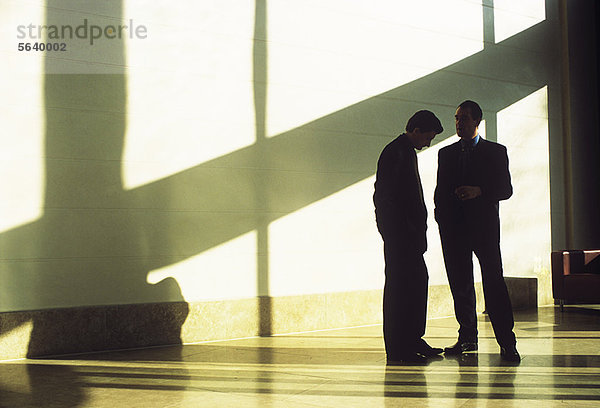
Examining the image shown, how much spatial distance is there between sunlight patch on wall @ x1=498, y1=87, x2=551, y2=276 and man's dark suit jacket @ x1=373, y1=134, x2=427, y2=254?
337cm

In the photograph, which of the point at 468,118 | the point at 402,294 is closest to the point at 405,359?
the point at 402,294

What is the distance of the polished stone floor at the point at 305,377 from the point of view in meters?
3.15

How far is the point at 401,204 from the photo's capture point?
4098 millimetres

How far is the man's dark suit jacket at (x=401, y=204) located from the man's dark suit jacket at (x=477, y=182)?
0.96 ft

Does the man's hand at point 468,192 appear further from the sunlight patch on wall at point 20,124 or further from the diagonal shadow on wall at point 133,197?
the sunlight patch on wall at point 20,124

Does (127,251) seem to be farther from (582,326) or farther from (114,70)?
(582,326)

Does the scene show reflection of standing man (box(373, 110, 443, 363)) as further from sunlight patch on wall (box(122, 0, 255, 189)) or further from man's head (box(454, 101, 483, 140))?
sunlight patch on wall (box(122, 0, 255, 189))

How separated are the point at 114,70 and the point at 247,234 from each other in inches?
60.4

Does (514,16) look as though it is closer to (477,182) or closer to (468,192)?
(477,182)

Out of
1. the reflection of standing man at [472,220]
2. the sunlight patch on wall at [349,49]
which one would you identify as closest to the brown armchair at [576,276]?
the sunlight patch on wall at [349,49]

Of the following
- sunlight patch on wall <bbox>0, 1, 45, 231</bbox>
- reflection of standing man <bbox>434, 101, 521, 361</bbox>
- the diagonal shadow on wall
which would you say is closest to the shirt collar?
reflection of standing man <bbox>434, 101, 521, 361</bbox>

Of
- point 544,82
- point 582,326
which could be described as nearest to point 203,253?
point 582,326

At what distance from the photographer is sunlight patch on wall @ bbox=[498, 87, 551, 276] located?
7289 mm

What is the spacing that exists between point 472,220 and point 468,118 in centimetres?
61
